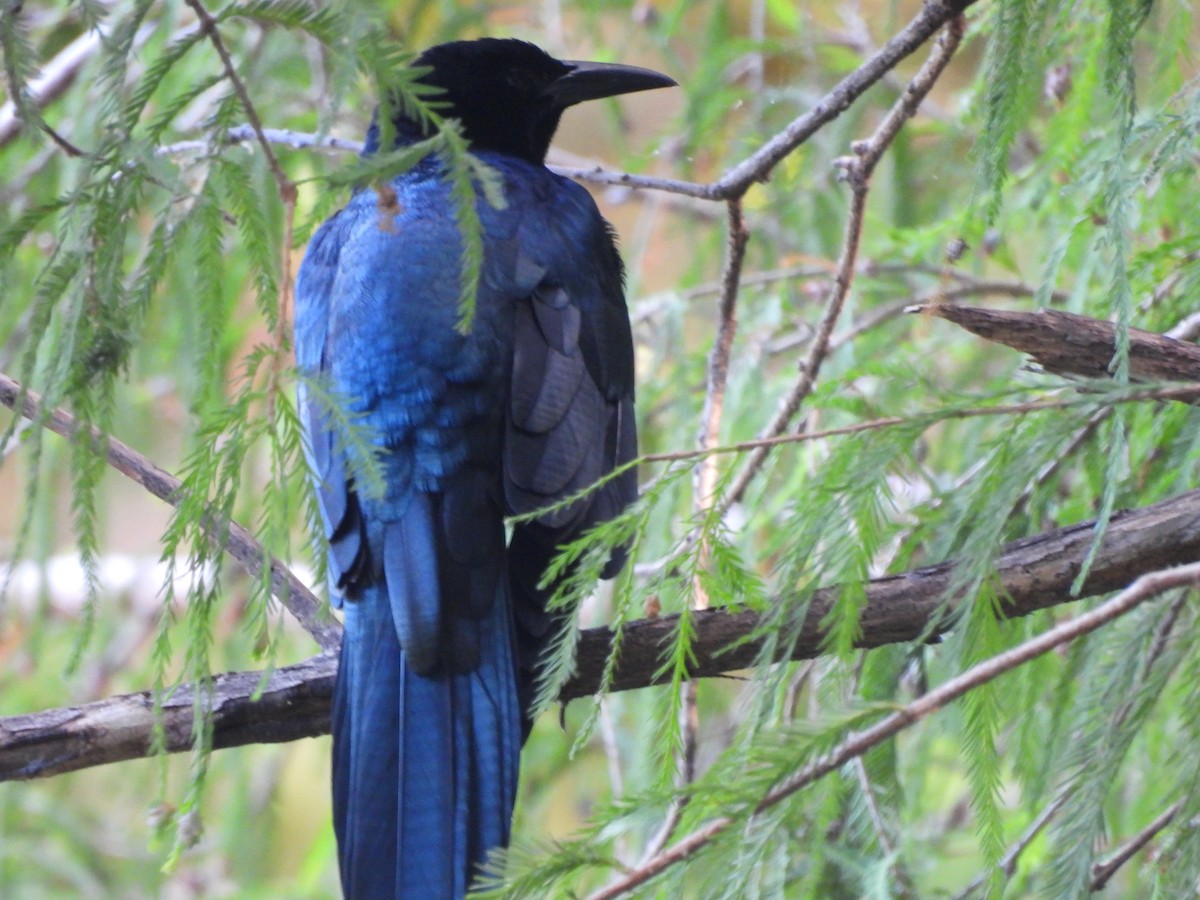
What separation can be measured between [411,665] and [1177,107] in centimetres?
187

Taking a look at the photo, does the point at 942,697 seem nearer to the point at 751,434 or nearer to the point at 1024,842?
the point at 1024,842

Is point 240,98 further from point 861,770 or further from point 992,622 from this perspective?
point 861,770

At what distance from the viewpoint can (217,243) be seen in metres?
1.79

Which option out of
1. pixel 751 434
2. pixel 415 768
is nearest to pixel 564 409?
pixel 415 768

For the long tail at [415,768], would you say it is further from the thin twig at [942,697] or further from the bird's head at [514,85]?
the bird's head at [514,85]

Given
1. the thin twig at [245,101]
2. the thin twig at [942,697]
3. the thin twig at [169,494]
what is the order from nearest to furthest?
1. the thin twig at [942,697]
2. the thin twig at [245,101]
3. the thin twig at [169,494]

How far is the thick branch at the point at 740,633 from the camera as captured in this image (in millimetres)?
1892

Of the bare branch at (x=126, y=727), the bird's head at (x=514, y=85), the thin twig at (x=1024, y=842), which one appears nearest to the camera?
the bare branch at (x=126, y=727)

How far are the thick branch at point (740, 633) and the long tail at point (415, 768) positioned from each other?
0.42ft

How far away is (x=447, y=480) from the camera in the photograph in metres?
2.34

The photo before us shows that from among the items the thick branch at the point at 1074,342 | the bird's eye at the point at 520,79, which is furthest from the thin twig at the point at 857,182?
the bird's eye at the point at 520,79

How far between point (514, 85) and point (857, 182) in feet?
4.26

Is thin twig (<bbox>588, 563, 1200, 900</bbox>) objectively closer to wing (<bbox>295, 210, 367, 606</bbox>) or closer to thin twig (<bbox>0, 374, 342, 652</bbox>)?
wing (<bbox>295, 210, 367, 606</bbox>)

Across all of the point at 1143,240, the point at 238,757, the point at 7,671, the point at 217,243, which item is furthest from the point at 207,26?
the point at 7,671
